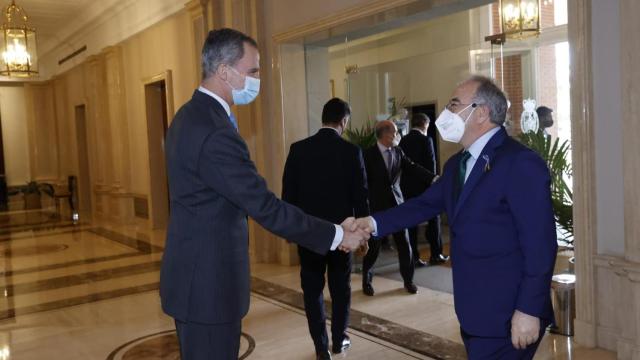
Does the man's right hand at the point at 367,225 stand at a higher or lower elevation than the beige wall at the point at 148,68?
lower

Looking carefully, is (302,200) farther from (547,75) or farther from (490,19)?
(490,19)

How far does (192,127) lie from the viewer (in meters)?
2.07

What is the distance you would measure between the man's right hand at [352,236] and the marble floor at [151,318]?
146cm

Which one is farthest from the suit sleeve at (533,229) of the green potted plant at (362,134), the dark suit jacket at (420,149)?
the green potted plant at (362,134)

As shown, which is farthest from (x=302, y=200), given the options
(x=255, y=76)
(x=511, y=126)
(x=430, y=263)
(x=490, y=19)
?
(x=490, y=19)

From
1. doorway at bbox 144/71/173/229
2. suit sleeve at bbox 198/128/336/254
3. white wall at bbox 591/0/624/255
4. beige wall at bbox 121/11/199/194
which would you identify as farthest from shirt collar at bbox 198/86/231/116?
doorway at bbox 144/71/173/229

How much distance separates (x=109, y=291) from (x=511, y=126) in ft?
14.1

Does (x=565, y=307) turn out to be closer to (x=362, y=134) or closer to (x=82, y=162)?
(x=362, y=134)

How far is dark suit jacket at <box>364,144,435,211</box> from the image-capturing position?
17.6 ft

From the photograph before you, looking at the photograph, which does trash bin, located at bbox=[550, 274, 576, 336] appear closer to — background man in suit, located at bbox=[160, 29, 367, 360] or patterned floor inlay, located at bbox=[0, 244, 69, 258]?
background man in suit, located at bbox=[160, 29, 367, 360]

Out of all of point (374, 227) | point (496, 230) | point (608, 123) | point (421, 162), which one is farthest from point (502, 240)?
point (421, 162)

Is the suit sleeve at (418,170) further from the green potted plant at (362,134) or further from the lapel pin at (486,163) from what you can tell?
the lapel pin at (486,163)

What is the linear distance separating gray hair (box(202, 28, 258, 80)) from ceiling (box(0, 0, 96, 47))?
408 inches

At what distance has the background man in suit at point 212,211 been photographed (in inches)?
81.0
